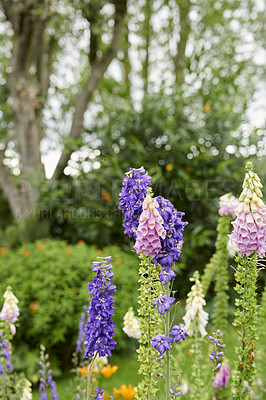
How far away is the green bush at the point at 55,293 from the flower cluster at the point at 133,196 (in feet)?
9.09

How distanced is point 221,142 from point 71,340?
357cm

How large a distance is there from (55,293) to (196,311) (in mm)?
2422

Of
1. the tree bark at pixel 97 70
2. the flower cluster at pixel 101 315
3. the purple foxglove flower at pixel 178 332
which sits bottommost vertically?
the purple foxglove flower at pixel 178 332

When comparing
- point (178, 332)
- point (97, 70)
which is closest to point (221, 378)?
point (178, 332)

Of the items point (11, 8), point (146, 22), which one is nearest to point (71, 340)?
point (11, 8)

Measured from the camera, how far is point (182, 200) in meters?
6.27

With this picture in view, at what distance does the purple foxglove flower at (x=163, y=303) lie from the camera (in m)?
1.54

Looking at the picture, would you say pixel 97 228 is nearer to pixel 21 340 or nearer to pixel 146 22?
pixel 21 340

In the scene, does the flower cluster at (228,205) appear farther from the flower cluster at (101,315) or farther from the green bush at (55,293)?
the green bush at (55,293)

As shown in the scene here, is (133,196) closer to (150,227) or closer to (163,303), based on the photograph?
(150,227)

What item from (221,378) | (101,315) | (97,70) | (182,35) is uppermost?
(182,35)

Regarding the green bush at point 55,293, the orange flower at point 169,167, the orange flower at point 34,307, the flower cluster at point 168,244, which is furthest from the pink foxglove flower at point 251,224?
the orange flower at point 169,167

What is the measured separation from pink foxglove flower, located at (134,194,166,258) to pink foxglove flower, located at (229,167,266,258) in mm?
334

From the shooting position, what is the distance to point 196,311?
2.38 metres
